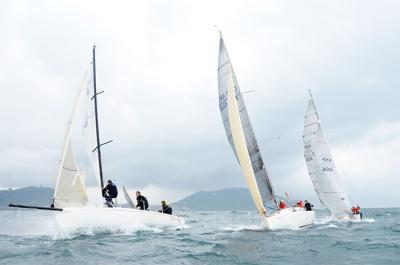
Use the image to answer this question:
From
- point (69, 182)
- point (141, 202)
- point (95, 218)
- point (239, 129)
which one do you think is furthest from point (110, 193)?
point (239, 129)

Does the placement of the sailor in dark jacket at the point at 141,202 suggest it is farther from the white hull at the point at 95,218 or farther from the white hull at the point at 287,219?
the white hull at the point at 287,219

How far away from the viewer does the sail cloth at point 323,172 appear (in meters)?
34.0

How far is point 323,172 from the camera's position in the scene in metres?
33.8

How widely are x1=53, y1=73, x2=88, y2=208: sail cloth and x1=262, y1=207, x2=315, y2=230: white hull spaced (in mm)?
9592

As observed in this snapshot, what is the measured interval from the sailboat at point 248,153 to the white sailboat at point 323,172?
9.96m

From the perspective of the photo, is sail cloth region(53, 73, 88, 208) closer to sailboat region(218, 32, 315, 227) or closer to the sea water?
the sea water

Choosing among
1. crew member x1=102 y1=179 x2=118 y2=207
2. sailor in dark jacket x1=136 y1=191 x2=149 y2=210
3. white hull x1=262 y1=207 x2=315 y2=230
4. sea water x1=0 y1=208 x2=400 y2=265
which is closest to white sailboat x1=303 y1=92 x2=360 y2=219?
white hull x1=262 y1=207 x2=315 y2=230

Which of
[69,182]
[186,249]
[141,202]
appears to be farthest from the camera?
[141,202]

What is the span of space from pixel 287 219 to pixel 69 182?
38.0 ft

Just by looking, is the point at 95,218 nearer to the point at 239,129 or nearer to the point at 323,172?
the point at 239,129

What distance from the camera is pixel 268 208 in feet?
76.4

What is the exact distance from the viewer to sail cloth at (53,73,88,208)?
64.8ft

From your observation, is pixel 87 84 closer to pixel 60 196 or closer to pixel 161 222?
pixel 60 196

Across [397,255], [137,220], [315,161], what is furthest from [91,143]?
[315,161]
